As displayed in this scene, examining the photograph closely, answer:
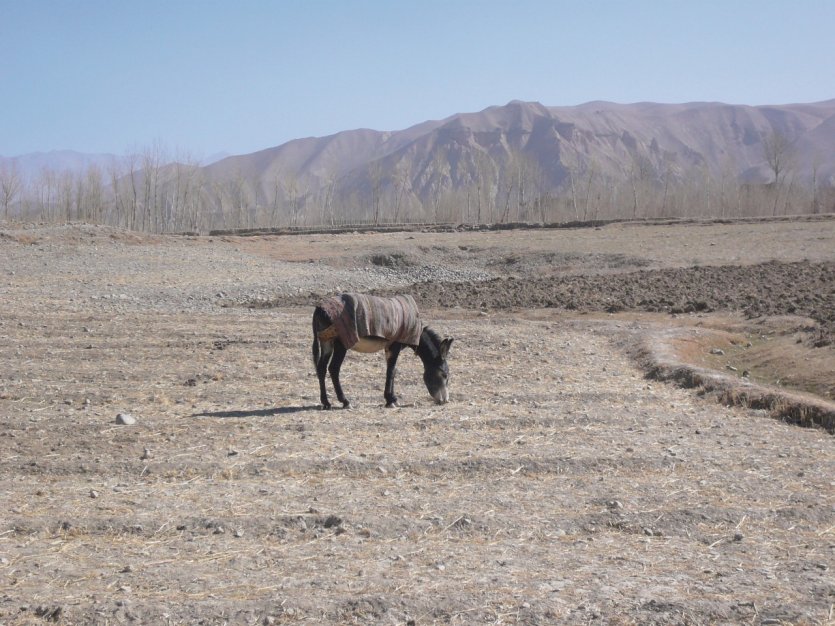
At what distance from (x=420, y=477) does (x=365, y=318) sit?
10.3 feet

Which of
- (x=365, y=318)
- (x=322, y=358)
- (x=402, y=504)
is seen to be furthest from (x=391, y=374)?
(x=402, y=504)

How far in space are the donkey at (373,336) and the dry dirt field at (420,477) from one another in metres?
0.45

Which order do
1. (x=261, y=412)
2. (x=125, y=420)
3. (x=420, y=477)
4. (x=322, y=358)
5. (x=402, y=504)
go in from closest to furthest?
1. (x=402, y=504)
2. (x=420, y=477)
3. (x=125, y=420)
4. (x=261, y=412)
5. (x=322, y=358)

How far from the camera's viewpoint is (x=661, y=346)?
17062 millimetres

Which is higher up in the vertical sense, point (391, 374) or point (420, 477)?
point (391, 374)

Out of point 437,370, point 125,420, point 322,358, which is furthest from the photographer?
point 437,370

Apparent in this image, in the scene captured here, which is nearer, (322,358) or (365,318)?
(365,318)

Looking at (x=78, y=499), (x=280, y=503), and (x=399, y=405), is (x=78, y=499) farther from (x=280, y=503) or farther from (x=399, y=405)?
(x=399, y=405)

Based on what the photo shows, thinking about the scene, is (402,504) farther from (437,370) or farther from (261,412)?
(437,370)

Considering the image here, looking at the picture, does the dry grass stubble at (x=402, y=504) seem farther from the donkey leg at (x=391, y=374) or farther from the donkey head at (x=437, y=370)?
the donkey leg at (x=391, y=374)

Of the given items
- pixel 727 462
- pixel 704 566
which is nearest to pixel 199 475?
pixel 704 566

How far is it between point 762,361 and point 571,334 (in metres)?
4.50

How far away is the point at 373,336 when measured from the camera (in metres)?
11.4

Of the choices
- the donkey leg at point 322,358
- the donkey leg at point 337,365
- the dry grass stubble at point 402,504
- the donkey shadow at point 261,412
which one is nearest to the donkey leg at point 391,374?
the dry grass stubble at point 402,504
